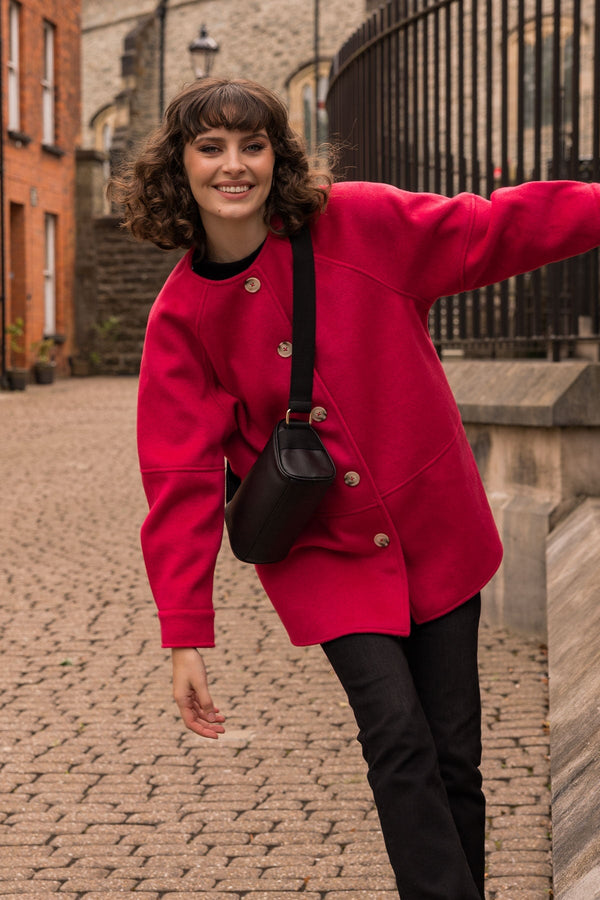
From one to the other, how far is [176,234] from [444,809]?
1177 mm

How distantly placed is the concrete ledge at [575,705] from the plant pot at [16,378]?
55.0ft

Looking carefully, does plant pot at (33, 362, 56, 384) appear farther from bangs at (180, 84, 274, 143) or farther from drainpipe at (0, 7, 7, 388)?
bangs at (180, 84, 274, 143)

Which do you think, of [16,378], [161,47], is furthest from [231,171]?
[161,47]

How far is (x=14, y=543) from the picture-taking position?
7.60m

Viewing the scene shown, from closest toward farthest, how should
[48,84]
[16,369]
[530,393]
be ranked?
[530,393]
[16,369]
[48,84]

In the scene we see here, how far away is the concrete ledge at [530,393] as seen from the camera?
481cm

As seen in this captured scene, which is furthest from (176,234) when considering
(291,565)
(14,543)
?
(14,543)

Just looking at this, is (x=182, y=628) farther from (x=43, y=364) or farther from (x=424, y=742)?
(x=43, y=364)

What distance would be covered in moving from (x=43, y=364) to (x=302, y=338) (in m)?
20.8

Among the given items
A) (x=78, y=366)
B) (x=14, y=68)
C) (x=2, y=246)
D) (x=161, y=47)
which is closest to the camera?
(x=2, y=246)

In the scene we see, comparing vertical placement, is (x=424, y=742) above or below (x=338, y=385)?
below

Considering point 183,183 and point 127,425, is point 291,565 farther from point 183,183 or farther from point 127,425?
point 127,425

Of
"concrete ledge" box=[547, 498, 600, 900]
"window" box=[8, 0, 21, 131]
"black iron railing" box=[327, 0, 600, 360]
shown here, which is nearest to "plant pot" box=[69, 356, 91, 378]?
"window" box=[8, 0, 21, 131]

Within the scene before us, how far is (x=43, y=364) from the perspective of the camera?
2259 centimetres
